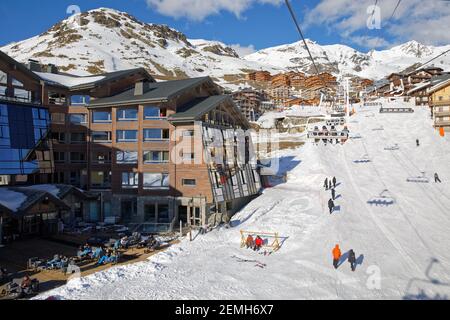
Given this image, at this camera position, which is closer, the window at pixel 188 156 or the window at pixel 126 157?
the window at pixel 188 156

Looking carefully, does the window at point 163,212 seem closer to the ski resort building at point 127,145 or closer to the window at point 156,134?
the ski resort building at point 127,145

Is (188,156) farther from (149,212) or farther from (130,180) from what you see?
(149,212)

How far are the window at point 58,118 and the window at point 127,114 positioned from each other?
22.8ft

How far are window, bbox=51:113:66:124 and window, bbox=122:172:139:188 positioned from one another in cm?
978

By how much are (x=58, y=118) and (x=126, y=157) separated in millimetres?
9468

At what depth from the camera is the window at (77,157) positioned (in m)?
38.0

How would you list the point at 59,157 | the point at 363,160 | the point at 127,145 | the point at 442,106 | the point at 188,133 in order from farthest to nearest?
the point at 442,106 → the point at 363,160 → the point at 59,157 → the point at 127,145 → the point at 188,133

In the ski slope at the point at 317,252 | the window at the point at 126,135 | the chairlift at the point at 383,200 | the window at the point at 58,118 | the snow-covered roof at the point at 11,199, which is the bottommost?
the ski slope at the point at 317,252

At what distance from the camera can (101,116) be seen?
37.1 metres

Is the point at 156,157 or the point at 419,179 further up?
the point at 156,157

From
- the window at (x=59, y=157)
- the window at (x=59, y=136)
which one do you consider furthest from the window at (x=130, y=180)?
the window at (x=59, y=136)

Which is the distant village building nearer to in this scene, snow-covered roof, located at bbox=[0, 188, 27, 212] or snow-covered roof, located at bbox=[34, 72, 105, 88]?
snow-covered roof, located at bbox=[34, 72, 105, 88]

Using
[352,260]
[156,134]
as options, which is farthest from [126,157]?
[352,260]

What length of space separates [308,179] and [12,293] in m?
33.5
